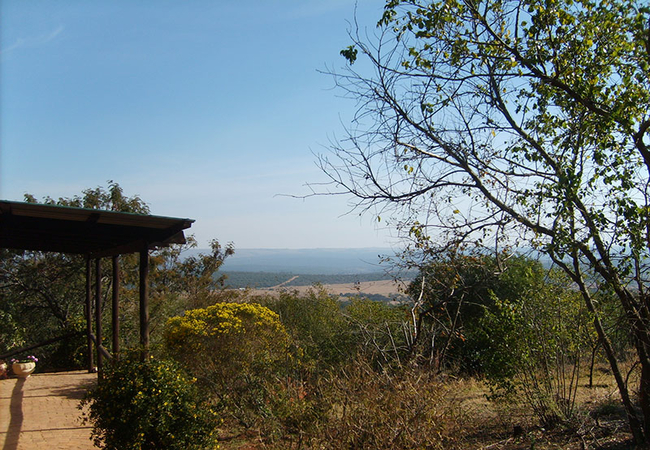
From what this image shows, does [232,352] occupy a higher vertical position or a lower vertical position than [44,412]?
higher

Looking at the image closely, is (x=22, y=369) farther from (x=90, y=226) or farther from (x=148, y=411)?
(x=148, y=411)

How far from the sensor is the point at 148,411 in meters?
4.57

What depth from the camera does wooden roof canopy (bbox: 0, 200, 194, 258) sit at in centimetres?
477

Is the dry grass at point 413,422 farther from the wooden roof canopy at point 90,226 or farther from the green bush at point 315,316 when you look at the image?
the green bush at point 315,316

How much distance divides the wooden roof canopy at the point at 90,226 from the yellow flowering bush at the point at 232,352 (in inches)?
63.2

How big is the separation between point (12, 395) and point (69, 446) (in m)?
3.22

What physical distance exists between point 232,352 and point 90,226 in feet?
8.86

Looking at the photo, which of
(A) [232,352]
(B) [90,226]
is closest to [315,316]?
(A) [232,352]

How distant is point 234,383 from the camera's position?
707cm

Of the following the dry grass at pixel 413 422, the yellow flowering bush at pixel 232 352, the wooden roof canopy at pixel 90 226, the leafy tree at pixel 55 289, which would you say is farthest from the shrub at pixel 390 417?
the leafy tree at pixel 55 289

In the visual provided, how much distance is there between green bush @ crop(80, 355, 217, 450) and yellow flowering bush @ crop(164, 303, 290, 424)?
1.95m

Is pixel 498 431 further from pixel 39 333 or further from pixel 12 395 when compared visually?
pixel 39 333

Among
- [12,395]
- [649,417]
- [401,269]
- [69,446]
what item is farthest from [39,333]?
[649,417]

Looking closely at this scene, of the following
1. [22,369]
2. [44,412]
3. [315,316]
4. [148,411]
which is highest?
[148,411]
